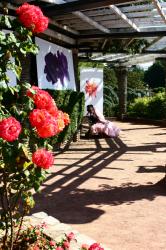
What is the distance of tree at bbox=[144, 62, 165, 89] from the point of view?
38688mm

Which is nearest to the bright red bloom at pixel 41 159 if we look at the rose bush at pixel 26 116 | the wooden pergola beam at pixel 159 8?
the rose bush at pixel 26 116

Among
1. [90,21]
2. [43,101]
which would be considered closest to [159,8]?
[90,21]

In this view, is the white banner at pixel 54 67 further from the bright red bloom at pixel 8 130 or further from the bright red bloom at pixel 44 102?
the bright red bloom at pixel 8 130

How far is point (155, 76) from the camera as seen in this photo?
39.3 m

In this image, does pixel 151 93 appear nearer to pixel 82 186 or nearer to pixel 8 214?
pixel 82 186

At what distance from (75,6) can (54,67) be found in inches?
129

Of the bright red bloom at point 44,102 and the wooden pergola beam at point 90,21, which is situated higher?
the wooden pergola beam at point 90,21

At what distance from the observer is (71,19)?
1044 cm

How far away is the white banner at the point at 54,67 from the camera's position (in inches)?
404

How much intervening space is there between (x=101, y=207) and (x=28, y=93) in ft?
10.9

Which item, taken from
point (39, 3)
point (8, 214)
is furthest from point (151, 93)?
point (8, 214)

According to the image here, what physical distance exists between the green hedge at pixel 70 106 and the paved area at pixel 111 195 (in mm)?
501

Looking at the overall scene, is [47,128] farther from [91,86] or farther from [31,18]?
[91,86]

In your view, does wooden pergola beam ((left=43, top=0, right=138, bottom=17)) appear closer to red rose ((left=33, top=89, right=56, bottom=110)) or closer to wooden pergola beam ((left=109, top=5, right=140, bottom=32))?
wooden pergola beam ((left=109, top=5, right=140, bottom=32))
